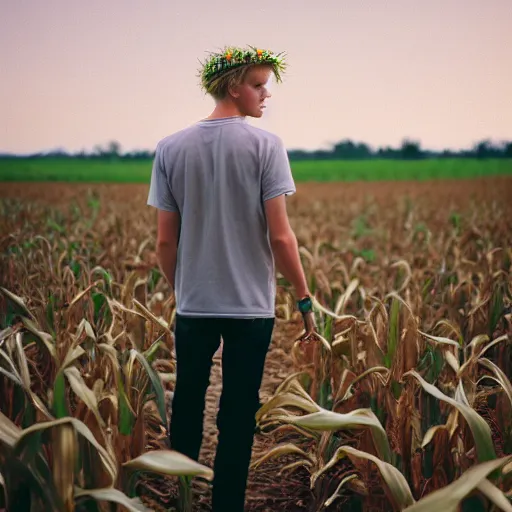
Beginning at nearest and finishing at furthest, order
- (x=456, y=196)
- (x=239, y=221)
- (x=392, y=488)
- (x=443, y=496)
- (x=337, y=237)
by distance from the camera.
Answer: (x=443, y=496)
(x=392, y=488)
(x=239, y=221)
(x=337, y=237)
(x=456, y=196)

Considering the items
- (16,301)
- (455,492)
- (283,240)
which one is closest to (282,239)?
(283,240)

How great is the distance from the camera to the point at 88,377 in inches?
98.8

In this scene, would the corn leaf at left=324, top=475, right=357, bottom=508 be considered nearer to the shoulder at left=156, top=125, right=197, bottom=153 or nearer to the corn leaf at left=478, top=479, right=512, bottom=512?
the corn leaf at left=478, top=479, right=512, bottom=512

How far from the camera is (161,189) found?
6.54 feet

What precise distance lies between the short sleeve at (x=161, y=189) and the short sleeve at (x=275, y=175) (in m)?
0.28

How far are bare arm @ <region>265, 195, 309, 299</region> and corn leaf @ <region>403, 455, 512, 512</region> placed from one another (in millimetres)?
650

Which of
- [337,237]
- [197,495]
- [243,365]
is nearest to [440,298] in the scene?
[197,495]

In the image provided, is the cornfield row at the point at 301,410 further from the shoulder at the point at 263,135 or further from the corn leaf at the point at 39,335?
the shoulder at the point at 263,135

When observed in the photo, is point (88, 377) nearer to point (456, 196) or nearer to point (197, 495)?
point (197, 495)

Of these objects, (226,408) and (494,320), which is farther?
(494,320)

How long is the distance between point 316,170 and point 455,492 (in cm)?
3570

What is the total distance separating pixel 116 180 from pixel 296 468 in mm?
32231

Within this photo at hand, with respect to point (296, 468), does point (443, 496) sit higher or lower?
higher

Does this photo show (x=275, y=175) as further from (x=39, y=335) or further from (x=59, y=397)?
(x=39, y=335)
